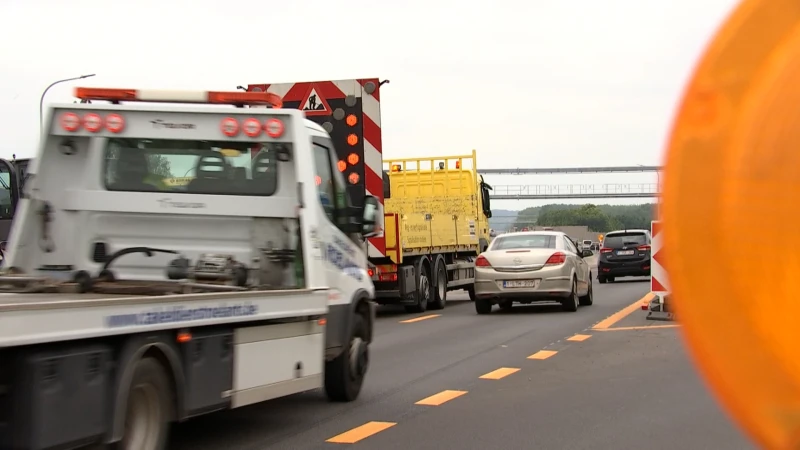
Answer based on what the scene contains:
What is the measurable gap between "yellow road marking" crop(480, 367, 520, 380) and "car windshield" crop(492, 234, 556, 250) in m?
7.74

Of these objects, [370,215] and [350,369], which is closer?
[350,369]

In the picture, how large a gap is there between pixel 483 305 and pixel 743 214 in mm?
16604

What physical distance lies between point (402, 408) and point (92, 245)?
2806 mm

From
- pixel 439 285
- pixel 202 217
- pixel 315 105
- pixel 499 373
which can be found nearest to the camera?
pixel 202 217

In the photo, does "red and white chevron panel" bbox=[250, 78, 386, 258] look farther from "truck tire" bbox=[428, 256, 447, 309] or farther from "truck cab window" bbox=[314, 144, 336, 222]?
"truck tire" bbox=[428, 256, 447, 309]

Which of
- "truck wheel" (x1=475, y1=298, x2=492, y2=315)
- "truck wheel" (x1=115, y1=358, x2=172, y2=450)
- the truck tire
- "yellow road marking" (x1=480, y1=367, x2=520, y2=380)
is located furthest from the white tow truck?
the truck tire

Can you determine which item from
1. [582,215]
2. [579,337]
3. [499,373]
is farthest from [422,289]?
[582,215]

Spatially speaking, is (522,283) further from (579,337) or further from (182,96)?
(182,96)

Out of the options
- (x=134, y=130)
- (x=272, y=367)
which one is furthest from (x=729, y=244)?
(x=134, y=130)

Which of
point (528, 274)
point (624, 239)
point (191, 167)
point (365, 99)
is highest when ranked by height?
point (365, 99)

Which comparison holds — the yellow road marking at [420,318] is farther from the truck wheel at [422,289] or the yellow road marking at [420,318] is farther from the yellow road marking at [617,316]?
the yellow road marking at [617,316]

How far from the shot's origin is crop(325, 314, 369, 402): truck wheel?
26.5 ft

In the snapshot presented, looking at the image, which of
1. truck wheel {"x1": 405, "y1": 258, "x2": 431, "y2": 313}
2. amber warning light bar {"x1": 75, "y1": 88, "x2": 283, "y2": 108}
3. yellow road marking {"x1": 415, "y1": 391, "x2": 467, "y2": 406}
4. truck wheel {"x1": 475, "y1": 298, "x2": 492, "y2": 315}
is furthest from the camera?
truck wheel {"x1": 405, "y1": 258, "x2": 431, "y2": 313}

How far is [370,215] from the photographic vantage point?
8.48 m
